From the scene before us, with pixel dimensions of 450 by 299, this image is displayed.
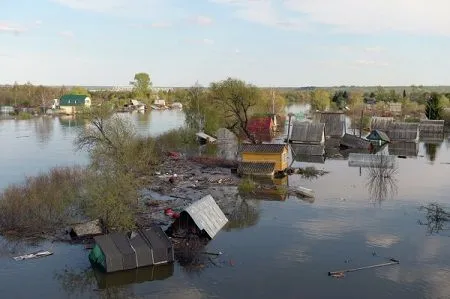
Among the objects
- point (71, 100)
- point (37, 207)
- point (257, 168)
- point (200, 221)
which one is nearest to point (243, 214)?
point (200, 221)

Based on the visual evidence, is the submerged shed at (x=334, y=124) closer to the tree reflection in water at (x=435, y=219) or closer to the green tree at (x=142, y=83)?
the tree reflection in water at (x=435, y=219)

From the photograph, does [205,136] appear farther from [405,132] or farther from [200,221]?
[200,221]

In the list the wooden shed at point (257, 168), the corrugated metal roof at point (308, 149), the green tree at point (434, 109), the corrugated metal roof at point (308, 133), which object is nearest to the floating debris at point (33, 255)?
the wooden shed at point (257, 168)

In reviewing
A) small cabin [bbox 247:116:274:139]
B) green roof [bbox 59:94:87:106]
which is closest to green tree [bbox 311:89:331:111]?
small cabin [bbox 247:116:274:139]

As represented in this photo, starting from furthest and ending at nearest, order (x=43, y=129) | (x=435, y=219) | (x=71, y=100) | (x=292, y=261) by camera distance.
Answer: (x=71, y=100)
(x=43, y=129)
(x=435, y=219)
(x=292, y=261)

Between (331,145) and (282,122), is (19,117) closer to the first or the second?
(282,122)

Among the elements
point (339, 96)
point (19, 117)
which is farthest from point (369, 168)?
point (339, 96)
